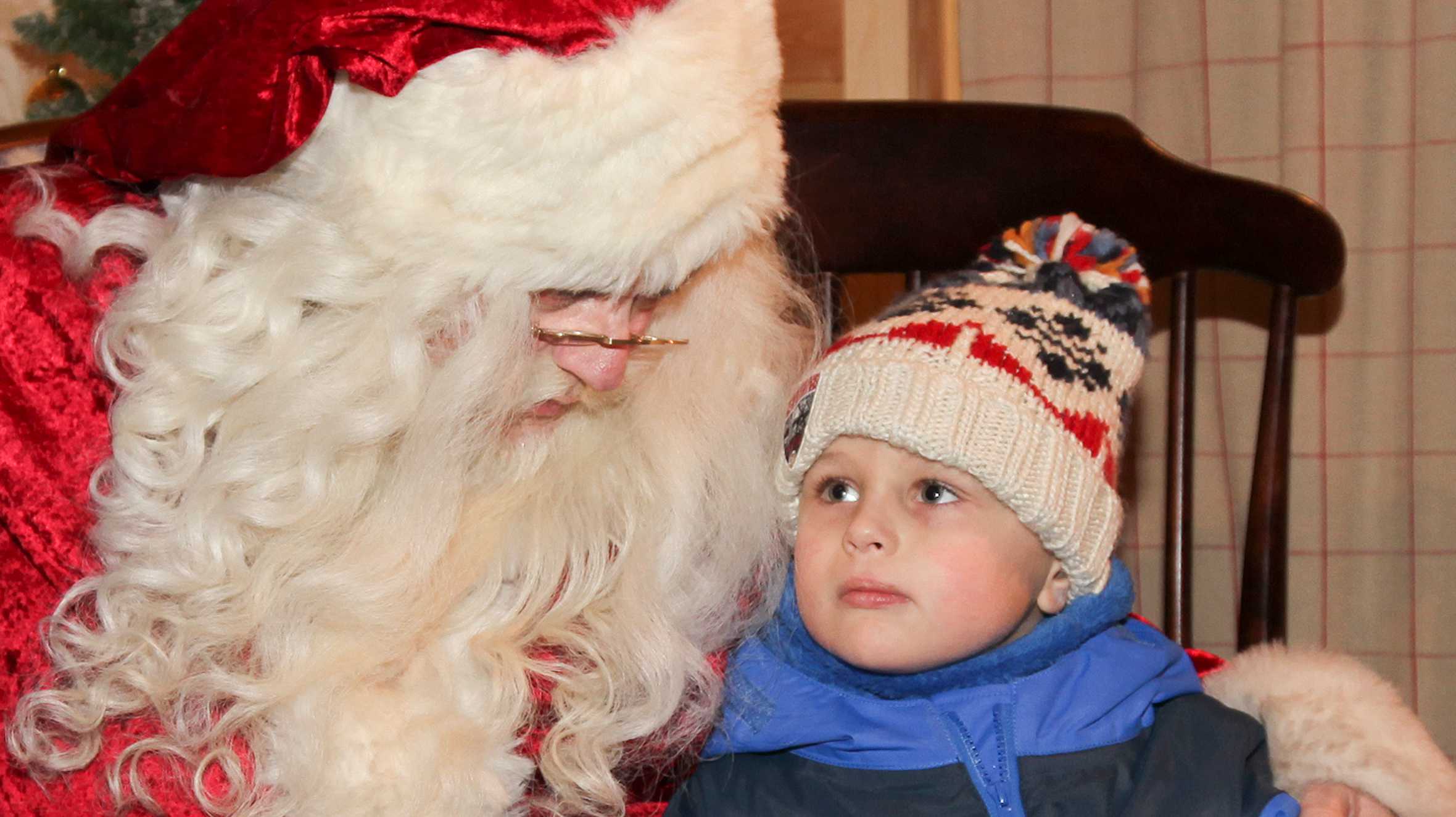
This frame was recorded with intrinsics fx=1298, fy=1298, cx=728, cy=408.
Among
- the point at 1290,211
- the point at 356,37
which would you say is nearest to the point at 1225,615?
the point at 1290,211

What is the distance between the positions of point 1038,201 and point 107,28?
162 centimetres

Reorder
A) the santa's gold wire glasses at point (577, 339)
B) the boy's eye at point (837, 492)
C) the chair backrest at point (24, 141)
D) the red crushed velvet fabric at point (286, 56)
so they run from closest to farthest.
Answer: the red crushed velvet fabric at point (286, 56), the santa's gold wire glasses at point (577, 339), the boy's eye at point (837, 492), the chair backrest at point (24, 141)

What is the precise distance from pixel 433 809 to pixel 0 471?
1.56 feet

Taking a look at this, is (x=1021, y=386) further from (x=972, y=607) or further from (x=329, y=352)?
(x=329, y=352)

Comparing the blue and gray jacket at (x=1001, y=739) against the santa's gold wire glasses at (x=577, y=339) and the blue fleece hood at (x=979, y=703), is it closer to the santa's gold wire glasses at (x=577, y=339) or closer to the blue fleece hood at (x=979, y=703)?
the blue fleece hood at (x=979, y=703)

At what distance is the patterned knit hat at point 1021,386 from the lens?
125 centimetres

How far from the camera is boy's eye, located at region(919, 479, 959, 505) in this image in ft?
4.20

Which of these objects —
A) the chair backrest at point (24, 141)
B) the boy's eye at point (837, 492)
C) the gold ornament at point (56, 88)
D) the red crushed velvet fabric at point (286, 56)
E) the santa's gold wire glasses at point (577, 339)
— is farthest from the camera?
the gold ornament at point (56, 88)

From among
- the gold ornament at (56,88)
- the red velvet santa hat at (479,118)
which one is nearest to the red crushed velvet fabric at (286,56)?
the red velvet santa hat at (479,118)

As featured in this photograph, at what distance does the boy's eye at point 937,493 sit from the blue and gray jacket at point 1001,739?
0.16m

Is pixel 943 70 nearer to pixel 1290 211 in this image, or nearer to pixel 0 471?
pixel 1290 211

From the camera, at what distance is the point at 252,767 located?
115 cm

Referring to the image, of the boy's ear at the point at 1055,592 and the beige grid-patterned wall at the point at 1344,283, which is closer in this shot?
the boy's ear at the point at 1055,592

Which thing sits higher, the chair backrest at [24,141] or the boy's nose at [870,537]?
the chair backrest at [24,141]
